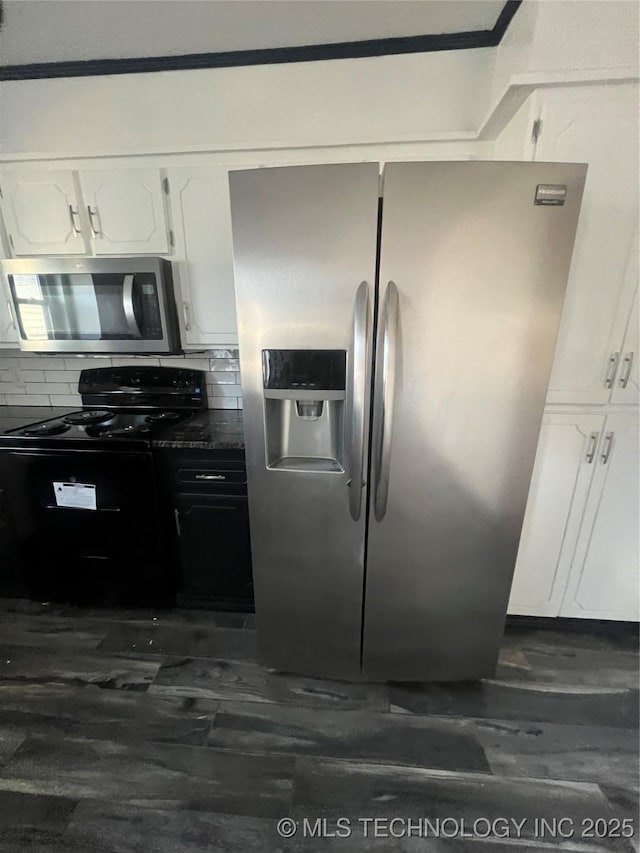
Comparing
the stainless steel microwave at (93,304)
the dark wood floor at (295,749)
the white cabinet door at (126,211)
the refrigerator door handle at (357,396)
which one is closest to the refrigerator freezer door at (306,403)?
the refrigerator door handle at (357,396)

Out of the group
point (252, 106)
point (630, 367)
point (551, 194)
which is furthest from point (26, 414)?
point (630, 367)

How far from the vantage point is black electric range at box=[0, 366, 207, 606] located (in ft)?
6.01

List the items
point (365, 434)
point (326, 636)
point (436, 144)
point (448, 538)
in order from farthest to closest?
point (436, 144) → point (326, 636) → point (448, 538) → point (365, 434)

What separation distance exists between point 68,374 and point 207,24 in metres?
1.89

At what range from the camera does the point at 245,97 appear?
1.81 metres

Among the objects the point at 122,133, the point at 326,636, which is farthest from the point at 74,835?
the point at 122,133

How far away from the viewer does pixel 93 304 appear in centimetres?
189

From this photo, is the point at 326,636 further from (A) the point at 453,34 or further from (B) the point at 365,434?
(A) the point at 453,34

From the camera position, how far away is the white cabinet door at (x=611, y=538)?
1.61 m

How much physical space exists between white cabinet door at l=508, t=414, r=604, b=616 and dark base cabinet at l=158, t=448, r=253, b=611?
4.25 feet

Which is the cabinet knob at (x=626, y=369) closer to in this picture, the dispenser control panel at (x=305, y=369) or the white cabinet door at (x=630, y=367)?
the white cabinet door at (x=630, y=367)

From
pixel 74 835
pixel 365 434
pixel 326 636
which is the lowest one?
pixel 74 835

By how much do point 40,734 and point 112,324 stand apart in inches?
67.2

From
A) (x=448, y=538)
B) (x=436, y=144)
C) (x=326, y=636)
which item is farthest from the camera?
(x=436, y=144)
